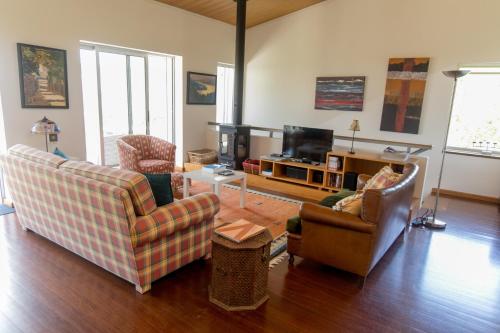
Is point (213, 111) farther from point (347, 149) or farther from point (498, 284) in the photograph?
point (498, 284)

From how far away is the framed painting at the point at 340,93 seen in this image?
6.18 meters

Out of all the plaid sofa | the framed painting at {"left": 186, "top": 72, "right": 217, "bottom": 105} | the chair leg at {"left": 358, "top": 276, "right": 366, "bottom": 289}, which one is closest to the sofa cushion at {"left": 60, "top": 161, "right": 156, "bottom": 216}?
the plaid sofa

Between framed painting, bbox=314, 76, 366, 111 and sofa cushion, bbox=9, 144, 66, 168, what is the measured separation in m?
5.04

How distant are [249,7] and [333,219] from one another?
5.19 m

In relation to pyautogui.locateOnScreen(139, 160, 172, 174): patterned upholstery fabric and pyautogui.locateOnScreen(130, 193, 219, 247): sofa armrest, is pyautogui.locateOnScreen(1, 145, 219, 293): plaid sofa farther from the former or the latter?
pyautogui.locateOnScreen(139, 160, 172, 174): patterned upholstery fabric

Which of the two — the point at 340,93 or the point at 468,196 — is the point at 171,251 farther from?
the point at 468,196

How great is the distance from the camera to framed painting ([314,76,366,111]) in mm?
6180

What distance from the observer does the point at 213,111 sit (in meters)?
7.25

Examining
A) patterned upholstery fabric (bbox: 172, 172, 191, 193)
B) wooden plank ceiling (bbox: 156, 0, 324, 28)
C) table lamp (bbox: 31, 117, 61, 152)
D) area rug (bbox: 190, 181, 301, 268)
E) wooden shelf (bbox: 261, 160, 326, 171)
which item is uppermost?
wooden plank ceiling (bbox: 156, 0, 324, 28)

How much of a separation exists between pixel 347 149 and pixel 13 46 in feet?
16.1

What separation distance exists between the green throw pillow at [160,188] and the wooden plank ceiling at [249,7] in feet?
14.5

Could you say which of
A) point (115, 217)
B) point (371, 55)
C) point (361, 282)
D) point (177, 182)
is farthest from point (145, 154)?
point (371, 55)

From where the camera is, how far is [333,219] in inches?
106

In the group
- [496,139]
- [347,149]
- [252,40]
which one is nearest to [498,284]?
[347,149]
